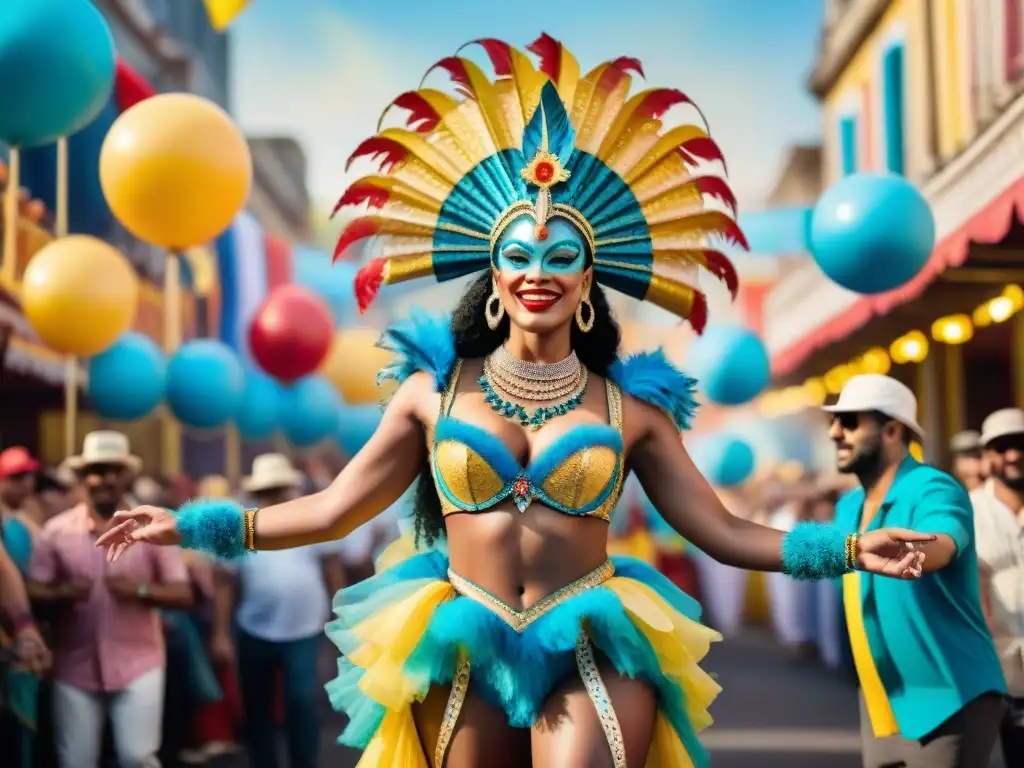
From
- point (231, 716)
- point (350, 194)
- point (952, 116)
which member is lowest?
point (231, 716)

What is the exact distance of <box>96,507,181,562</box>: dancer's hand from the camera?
4.11m

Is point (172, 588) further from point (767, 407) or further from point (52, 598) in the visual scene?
point (767, 407)

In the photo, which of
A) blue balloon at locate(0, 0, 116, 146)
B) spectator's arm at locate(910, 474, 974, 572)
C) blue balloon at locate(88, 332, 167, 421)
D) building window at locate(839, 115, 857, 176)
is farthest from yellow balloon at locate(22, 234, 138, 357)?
building window at locate(839, 115, 857, 176)

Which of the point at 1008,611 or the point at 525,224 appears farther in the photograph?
the point at 1008,611

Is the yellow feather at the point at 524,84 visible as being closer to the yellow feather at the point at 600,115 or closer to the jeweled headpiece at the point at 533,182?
the jeweled headpiece at the point at 533,182

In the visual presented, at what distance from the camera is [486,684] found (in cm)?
403

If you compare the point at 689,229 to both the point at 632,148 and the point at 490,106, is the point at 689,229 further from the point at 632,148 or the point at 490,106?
the point at 490,106

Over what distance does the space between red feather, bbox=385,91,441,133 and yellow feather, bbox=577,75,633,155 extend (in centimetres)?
44

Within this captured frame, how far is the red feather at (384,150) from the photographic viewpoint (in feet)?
14.5

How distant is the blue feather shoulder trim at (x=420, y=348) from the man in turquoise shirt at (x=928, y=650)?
1726 mm

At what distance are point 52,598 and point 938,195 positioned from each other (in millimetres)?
9507

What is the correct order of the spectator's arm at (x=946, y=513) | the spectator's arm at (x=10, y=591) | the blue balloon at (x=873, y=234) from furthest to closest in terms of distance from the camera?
the blue balloon at (x=873, y=234) < the spectator's arm at (x=10, y=591) < the spectator's arm at (x=946, y=513)

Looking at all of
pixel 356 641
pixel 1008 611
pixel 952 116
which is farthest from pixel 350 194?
pixel 952 116

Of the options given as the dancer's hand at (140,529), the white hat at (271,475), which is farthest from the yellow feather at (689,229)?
the white hat at (271,475)
